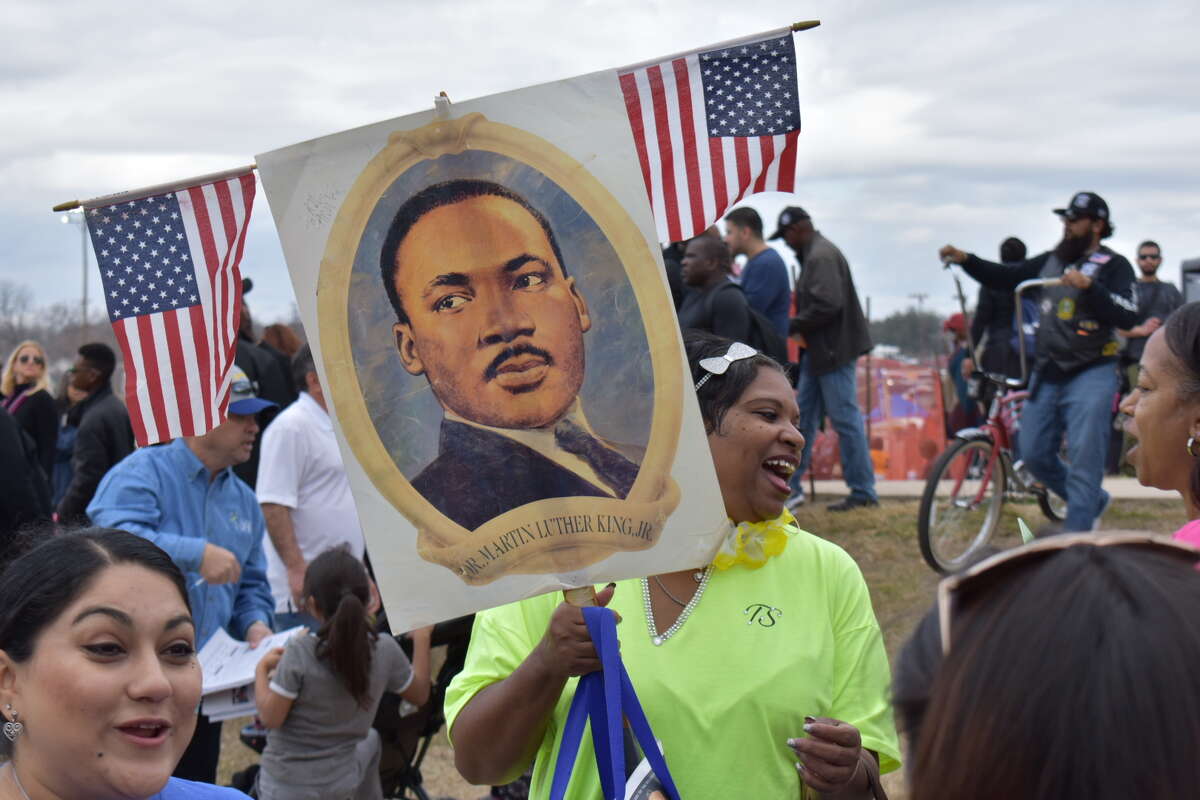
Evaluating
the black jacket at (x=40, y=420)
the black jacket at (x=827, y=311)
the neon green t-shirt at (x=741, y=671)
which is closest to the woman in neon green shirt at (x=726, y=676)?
the neon green t-shirt at (x=741, y=671)

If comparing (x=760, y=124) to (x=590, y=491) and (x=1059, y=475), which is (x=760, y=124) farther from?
(x=1059, y=475)

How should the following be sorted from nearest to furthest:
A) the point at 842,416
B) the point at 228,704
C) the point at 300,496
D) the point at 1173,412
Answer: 1. the point at 1173,412
2. the point at 228,704
3. the point at 300,496
4. the point at 842,416

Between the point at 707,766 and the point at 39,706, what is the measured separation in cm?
116

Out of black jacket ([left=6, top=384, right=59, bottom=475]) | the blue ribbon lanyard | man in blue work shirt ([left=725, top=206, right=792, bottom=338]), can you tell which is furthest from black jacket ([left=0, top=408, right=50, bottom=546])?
man in blue work shirt ([left=725, top=206, right=792, bottom=338])

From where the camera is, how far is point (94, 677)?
1965mm

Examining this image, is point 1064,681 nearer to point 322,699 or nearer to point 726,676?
point 726,676

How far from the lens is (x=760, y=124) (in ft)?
8.09

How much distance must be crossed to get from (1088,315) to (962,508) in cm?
163

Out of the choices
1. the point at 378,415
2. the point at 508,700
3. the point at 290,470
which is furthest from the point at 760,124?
the point at 290,470

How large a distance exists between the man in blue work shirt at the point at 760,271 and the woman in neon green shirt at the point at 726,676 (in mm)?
5606

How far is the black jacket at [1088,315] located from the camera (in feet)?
21.7

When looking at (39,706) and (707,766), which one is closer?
(39,706)

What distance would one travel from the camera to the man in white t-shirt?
5254 millimetres

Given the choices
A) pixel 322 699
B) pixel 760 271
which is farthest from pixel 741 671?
pixel 760 271
